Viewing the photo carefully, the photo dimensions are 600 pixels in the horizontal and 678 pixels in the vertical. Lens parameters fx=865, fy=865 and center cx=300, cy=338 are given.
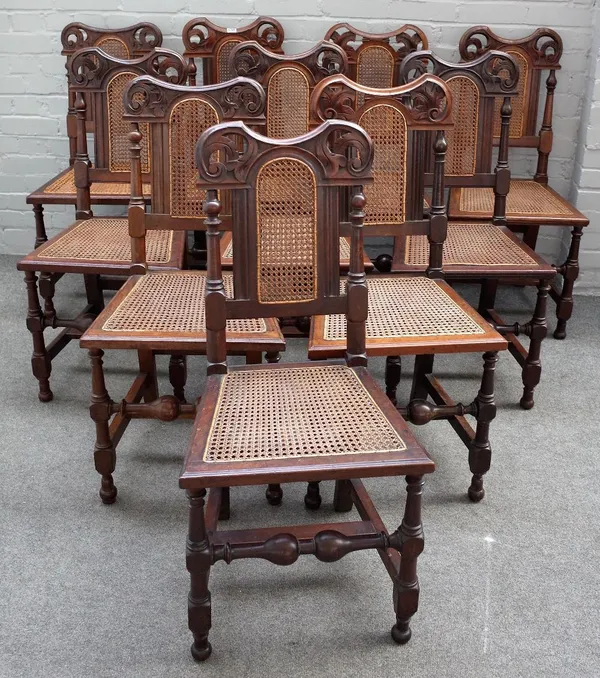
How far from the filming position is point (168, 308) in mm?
2254

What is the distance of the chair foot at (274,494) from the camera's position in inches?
88.4

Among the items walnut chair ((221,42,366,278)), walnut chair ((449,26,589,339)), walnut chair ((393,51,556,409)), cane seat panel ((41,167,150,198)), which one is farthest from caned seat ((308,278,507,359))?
cane seat panel ((41,167,150,198))

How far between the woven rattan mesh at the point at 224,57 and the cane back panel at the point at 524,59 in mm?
952

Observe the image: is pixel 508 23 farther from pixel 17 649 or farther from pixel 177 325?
pixel 17 649

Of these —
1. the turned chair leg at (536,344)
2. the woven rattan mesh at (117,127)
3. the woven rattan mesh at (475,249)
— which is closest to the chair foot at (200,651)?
the woven rattan mesh at (475,249)

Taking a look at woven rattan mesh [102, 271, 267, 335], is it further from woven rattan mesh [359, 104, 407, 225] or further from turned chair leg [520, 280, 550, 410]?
turned chair leg [520, 280, 550, 410]

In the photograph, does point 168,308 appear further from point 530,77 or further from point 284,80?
point 530,77

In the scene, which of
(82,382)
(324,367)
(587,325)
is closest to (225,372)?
(324,367)

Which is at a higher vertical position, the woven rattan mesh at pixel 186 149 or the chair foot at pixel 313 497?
the woven rattan mesh at pixel 186 149

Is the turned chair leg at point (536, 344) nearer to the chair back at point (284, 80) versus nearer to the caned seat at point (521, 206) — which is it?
the caned seat at point (521, 206)

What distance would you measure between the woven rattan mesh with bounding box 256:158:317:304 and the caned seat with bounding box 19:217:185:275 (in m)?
0.76

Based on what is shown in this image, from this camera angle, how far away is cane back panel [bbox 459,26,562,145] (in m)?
3.53

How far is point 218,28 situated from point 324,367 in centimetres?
207

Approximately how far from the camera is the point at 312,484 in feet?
7.25
